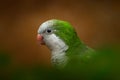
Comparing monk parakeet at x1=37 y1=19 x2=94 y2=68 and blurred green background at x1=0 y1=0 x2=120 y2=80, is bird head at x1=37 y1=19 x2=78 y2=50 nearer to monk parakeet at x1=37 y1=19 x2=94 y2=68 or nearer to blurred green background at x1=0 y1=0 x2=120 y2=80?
monk parakeet at x1=37 y1=19 x2=94 y2=68

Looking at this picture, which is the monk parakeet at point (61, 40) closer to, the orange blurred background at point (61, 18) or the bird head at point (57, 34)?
the bird head at point (57, 34)

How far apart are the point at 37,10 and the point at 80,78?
4.85m

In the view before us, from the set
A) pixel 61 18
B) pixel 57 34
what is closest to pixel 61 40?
pixel 57 34

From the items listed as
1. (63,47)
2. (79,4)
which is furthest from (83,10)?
(63,47)

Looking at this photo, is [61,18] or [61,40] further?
[61,18]

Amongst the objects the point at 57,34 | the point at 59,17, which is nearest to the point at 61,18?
the point at 59,17

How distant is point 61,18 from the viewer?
16.8ft

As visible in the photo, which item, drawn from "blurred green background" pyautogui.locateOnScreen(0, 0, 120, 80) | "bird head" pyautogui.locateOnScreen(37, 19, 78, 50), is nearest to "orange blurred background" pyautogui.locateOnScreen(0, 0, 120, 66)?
"blurred green background" pyautogui.locateOnScreen(0, 0, 120, 80)

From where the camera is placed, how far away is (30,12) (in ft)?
17.3

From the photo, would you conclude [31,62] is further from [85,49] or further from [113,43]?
[85,49]

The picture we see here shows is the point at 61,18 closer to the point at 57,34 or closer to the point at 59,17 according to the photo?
the point at 59,17

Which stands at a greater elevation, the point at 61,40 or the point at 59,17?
the point at 59,17

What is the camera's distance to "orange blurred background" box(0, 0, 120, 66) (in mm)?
5109

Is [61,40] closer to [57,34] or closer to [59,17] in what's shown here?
[57,34]
